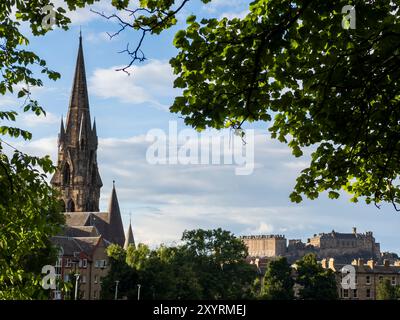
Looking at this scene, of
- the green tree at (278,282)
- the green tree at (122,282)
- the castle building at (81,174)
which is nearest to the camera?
the green tree at (122,282)

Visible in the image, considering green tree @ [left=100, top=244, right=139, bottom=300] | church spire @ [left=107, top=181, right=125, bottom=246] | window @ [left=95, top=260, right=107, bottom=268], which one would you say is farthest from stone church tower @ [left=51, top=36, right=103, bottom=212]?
green tree @ [left=100, top=244, right=139, bottom=300]

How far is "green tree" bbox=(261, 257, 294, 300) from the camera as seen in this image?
105062mm

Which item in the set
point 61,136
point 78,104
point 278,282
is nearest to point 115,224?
point 61,136

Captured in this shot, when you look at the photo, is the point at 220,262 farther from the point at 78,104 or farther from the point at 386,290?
the point at 78,104

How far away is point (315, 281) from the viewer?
103 m

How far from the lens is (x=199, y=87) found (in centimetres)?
1270

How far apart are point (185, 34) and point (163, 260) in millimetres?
85467

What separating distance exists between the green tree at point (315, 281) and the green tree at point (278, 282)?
92.3 inches

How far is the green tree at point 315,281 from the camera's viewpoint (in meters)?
102

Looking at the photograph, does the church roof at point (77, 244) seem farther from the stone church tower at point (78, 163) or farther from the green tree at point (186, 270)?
the stone church tower at point (78, 163)

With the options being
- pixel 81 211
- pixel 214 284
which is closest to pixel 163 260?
pixel 214 284

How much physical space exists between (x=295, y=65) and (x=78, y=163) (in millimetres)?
153917

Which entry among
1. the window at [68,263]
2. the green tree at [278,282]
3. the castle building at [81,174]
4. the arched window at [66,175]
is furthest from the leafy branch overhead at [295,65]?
the arched window at [66,175]
